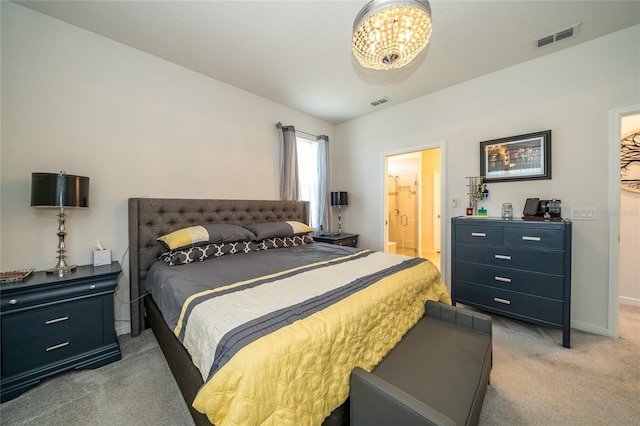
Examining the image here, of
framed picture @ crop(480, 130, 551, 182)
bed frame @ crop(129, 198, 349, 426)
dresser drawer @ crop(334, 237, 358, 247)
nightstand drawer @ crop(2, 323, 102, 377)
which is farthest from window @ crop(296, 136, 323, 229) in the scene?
nightstand drawer @ crop(2, 323, 102, 377)

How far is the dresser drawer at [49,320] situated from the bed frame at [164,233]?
1.32 feet

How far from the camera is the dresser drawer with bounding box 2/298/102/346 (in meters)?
1.49

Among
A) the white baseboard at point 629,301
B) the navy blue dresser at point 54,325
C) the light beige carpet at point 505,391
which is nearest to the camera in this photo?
the light beige carpet at point 505,391

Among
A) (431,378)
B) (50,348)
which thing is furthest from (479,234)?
(50,348)

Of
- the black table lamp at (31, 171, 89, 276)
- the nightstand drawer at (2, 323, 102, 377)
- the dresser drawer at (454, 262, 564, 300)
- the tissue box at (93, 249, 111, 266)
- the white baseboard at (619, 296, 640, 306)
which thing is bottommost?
the white baseboard at (619, 296, 640, 306)

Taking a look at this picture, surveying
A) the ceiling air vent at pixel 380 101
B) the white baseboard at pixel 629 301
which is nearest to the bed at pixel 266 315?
the ceiling air vent at pixel 380 101

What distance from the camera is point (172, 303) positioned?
1.46 metres

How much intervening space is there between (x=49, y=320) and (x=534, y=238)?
3.84 m

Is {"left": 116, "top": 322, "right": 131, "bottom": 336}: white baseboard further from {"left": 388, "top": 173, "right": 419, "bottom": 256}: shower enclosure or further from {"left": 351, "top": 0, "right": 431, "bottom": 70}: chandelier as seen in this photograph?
{"left": 388, "top": 173, "right": 419, "bottom": 256}: shower enclosure

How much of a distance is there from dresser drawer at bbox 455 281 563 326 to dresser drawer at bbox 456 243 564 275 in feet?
0.85

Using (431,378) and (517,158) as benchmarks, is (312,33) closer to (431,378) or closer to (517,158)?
(517,158)

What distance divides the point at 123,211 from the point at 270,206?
1575 mm

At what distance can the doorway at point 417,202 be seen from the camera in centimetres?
551

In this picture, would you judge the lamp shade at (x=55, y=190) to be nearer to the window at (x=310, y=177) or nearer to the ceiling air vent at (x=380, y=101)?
the window at (x=310, y=177)
